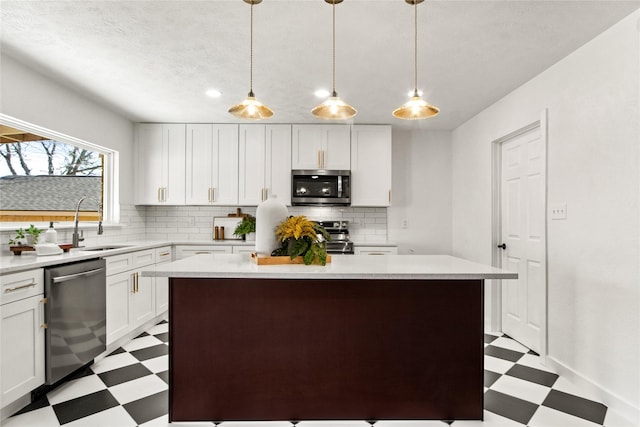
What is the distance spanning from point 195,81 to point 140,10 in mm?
1095

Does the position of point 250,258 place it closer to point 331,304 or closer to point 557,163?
point 331,304

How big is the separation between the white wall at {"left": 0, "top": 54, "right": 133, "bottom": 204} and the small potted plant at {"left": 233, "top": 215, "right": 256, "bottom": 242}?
1.40 meters

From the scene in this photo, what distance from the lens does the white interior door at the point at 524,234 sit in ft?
10.4

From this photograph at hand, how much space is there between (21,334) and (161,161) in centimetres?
287

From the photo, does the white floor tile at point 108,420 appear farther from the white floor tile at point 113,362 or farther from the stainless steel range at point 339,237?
the stainless steel range at point 339,237

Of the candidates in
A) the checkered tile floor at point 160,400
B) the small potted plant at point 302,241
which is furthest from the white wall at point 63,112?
the small potted plant at point 302,241

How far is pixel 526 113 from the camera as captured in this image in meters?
3.28

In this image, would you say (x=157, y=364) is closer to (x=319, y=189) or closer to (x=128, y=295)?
(x=128, y=295)

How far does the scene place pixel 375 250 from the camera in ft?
15.1

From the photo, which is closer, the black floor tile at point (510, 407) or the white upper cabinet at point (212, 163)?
the black floor tile at point (510, 407)

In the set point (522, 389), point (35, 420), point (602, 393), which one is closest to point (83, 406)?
point (35, 420)

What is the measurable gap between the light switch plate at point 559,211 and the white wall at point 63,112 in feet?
13.9

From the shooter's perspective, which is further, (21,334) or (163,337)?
(163,337)

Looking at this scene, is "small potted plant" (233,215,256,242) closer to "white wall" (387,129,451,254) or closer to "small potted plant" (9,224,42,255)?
"white wall" (387,129,451,254)
